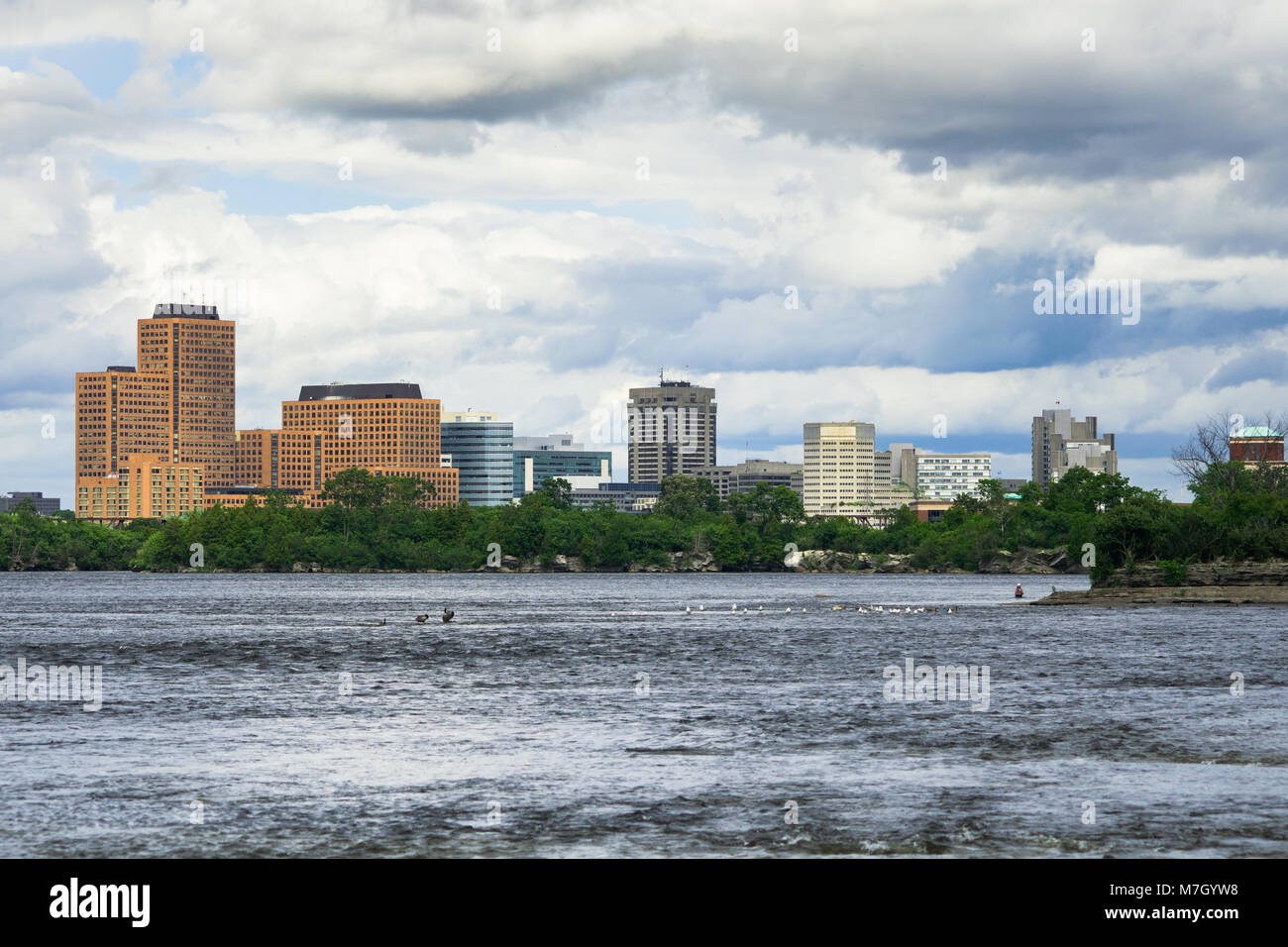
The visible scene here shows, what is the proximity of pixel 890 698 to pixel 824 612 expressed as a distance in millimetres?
92411

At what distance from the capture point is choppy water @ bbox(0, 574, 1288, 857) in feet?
112

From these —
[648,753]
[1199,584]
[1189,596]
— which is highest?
[648,753]

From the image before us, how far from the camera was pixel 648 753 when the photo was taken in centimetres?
4822

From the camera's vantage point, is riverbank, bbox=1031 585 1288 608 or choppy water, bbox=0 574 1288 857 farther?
riverbank, bbox=1031 585 1288 608

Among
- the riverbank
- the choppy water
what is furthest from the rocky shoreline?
the choppy water

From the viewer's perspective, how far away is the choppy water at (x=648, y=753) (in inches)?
1344

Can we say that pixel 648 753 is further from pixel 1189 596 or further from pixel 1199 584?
pixel 1199 584

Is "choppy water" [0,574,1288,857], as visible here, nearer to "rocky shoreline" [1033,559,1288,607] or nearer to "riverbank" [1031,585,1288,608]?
"riverbank" [1031,585,1288,608]

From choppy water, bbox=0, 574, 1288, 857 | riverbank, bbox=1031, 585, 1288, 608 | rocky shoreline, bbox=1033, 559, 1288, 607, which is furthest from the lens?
rocky shoreline, bbox=1033, 559, 1288, 607

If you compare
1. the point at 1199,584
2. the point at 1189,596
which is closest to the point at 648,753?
the point at 1189,596

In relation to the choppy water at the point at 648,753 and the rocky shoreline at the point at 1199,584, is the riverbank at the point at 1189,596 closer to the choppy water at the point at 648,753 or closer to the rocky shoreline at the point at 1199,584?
the rocky shoreline at the point at 1199,584

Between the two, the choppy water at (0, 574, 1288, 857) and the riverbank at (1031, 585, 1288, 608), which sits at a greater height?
the choppy water at (0, 574, 1288, 857)

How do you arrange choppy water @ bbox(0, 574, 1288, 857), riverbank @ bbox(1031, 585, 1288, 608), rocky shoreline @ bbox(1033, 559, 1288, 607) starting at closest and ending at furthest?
1. choppy water @ bbox(0, 574, 1288, 857)
2. riverbank @ bbox(1031, 585, 1288, 608)
3. rocky shoreline @ bbox(1033, 559, 1288, 607)
